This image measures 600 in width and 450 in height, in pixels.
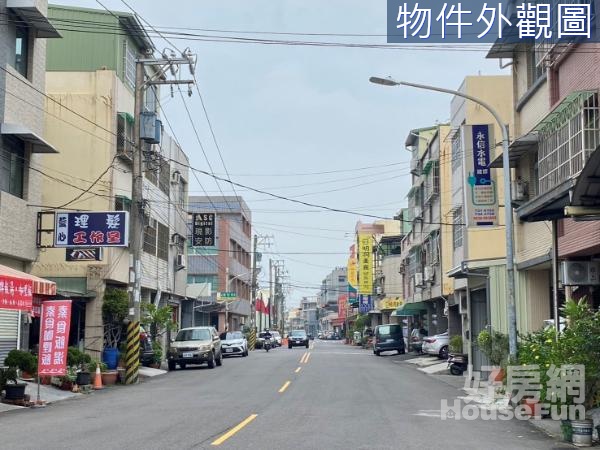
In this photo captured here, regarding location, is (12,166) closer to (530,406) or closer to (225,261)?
(530,406)

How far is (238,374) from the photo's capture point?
A: 2717 cm

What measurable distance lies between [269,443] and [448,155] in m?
28.7

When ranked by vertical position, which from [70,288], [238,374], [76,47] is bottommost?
[238,374]

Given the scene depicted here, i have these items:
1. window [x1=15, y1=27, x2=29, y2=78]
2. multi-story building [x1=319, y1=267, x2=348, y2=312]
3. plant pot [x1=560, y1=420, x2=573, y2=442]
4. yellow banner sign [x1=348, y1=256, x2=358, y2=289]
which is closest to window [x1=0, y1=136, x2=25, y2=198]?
window [x1=15, y1=27, x2=29, y2=78]

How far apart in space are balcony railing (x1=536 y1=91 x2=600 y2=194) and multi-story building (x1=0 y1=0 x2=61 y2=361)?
13905mm

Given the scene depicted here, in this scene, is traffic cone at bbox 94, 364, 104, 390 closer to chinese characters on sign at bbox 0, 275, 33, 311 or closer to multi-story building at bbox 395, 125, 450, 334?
chinese characters on sign at bbox 0, 275, 33, 311

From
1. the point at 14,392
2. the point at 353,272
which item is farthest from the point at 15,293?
the point at 353,272

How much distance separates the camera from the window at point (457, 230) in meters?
33.6

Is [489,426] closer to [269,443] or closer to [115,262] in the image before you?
[269,443]

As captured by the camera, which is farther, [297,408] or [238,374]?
[238,374]

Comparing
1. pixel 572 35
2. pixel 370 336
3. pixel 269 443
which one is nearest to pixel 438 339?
pixel 572 35

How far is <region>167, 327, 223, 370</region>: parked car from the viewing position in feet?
103

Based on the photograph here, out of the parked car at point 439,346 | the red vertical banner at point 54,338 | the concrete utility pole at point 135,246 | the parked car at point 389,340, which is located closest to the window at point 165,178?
the concrete utility pole at point 135,246

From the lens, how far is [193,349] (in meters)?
31.5
